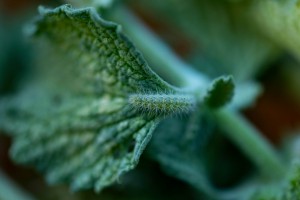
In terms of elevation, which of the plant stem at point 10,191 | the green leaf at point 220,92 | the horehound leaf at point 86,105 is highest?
the green leaf at point 220,92

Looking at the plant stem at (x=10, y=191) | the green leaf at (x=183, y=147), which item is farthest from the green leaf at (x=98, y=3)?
the plant stem at (x=10, y=191)

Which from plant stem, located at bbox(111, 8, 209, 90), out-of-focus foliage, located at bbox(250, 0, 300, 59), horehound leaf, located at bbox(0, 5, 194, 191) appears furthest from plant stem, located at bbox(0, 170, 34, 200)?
out-of-focus foliage, located at bbox(250, 0, 300, 59)

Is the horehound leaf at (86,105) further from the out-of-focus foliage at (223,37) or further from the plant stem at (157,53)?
the out-of-focus foliage at (223,37)

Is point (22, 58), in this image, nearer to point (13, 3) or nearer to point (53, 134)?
point (13, 3)

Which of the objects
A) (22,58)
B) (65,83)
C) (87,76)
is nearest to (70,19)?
(87,76)

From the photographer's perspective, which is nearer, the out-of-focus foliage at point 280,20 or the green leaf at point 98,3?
the out-of-focus foliage at point 280,20

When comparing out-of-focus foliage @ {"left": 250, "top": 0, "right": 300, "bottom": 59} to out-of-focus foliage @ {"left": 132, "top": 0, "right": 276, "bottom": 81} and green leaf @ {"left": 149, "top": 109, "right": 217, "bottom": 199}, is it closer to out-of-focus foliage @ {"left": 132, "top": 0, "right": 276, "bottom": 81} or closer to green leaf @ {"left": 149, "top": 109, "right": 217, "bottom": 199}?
out-of-focus foliage @ {"left": 132, "top": 0, "right": 276, "bottom": 81}
